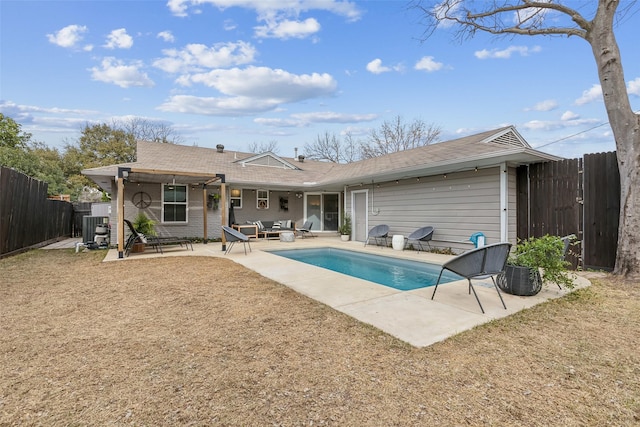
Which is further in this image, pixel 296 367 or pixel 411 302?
pixel 411 302

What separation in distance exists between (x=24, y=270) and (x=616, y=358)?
962cm

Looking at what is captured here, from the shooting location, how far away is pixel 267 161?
1519 cm

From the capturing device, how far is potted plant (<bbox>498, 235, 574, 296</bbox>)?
4289 millimetres

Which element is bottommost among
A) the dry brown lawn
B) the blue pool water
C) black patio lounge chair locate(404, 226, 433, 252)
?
the blue pool water

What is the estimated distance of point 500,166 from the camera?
23.9 feet

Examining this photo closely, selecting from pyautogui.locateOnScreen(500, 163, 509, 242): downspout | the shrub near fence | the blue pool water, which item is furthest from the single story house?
the blue pool water

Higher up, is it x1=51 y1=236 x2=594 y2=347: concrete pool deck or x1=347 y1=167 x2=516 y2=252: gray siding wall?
x1=347 y1=167 x2=516 y2=252: gray siding wall

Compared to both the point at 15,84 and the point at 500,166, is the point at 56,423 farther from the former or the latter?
the point at 15,84

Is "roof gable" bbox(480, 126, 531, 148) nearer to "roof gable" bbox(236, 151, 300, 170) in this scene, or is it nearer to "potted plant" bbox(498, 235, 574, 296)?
"potted plant" bbox(498, 235, 574, 296)

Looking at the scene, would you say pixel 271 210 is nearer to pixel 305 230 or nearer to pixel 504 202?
pixel 305 230

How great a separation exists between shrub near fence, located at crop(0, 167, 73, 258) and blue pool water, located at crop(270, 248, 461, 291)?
7.14 metres

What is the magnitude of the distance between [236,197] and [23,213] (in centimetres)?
697

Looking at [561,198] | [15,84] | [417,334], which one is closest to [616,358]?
[417,334]

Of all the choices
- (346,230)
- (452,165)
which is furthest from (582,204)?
(346,230)
